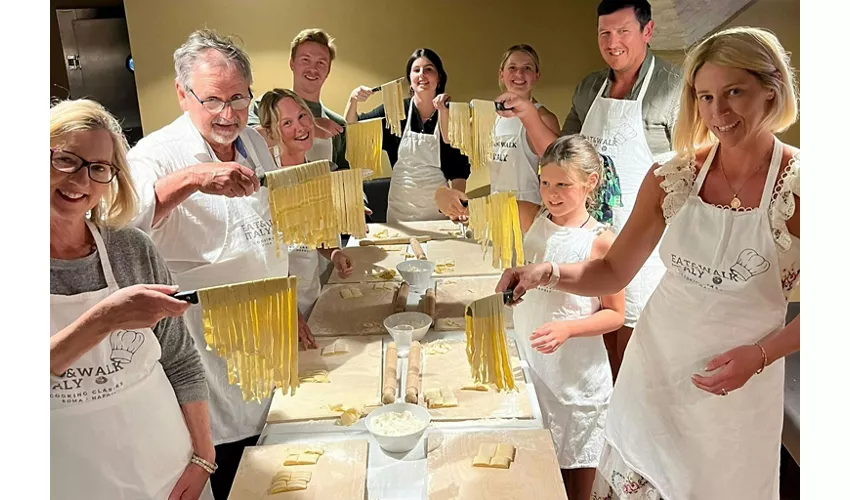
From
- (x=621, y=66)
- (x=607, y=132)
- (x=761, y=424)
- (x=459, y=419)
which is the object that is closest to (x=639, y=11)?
(x=621, y=66)

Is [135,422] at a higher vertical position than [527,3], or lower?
lower

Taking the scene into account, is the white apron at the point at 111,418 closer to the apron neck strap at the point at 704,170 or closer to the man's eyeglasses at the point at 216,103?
the man's eyeglasses at the point at 216,103

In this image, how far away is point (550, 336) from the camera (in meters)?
1.71

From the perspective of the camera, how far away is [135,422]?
Result: 119cm

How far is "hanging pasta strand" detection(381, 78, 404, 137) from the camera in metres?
2.56

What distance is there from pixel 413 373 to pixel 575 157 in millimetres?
806

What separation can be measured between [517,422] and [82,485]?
3.17ft

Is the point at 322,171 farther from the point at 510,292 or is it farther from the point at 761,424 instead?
the point at 761,424

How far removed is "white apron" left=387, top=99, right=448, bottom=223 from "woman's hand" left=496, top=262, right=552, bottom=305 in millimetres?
1485

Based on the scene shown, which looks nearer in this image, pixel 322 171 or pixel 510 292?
pixel 510 292

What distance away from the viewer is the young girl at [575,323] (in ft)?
5.82

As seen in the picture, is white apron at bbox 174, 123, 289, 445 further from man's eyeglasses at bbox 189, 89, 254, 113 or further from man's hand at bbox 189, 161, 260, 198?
man's hand at bbox 189, 161, 260, 198

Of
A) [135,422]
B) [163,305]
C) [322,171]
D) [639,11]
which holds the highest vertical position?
[639,11]
